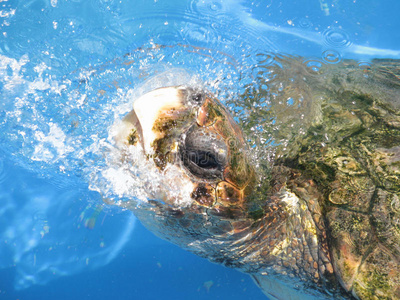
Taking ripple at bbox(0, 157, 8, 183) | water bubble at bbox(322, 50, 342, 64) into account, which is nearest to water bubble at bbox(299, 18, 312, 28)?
water bubble at bbox(322, 50, 342, 64)

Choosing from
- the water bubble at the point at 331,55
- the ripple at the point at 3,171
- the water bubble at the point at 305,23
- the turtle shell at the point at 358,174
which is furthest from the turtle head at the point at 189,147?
the water bubble at the point at 305,23

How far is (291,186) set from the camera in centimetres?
200

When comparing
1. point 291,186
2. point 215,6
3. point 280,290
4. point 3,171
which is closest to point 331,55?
point 215,6

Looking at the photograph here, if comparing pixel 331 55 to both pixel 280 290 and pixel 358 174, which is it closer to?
pixel 358 174

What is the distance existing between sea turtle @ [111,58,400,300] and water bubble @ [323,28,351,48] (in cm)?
189

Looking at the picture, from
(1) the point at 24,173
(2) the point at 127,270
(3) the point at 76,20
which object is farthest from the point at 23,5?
(2) the point at 127,270

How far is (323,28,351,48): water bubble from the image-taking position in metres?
4.01

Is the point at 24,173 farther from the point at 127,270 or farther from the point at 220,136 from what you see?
the point at 220,136

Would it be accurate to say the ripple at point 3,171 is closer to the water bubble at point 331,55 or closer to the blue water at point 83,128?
the blue water at point 83,128

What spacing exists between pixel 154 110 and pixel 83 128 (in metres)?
1.51

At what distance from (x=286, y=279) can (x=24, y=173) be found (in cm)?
281

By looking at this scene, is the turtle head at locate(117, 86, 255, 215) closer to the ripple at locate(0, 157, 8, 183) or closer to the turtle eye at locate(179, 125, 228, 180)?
the turtle eye at locate(179, 125, 228, 180)

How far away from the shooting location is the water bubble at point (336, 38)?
4.01 metres

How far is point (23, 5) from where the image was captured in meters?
3.35
